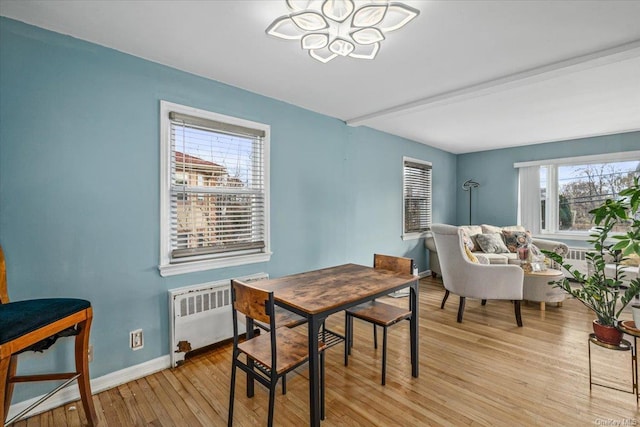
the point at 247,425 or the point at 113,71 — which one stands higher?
the point at 113,71

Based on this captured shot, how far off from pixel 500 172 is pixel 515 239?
151 centimetres

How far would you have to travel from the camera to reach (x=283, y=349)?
64.4 inches

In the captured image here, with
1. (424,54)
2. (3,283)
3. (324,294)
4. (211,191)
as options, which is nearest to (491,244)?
(424,54)

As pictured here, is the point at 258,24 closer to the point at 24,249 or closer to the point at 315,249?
the point at 24,249

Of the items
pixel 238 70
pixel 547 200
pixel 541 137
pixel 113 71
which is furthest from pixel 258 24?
pixel 547 200

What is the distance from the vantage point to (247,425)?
5.41 ft

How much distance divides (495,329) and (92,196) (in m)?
3.65

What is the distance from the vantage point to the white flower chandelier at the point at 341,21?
4.73ft

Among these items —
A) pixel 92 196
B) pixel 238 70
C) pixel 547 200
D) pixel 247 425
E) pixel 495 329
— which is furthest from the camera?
pixel 547 200

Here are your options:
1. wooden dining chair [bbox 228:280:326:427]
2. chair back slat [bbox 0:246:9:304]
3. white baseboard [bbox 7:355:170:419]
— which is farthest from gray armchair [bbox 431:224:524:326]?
chair back slat [bbox 0:246:9:304]

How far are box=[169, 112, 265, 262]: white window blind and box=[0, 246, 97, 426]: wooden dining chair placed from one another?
31.9 inches

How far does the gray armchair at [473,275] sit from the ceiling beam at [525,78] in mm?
1310

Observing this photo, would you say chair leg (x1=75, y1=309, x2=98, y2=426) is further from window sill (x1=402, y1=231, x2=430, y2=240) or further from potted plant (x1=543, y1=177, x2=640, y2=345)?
window sill (x1=402, y1=231, x2=430, y2=240)

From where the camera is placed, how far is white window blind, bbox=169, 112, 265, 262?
2367 millimetres
